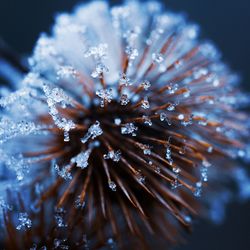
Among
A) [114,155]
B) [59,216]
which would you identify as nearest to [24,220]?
[59,216]

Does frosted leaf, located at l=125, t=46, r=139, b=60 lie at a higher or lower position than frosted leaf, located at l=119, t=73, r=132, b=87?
higher

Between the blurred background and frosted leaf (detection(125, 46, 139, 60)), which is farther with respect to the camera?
the blurred background

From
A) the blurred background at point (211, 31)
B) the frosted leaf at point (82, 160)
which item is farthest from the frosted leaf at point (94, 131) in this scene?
the blurred background at point (211, 31)

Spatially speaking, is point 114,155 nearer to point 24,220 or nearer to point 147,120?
point 147,120

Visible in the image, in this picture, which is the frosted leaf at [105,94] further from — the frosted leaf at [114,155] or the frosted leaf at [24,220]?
the frosted leaf at [24,220]

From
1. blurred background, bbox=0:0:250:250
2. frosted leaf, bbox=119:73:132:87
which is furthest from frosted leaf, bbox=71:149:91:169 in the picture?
blurred background, bbox=0:0:250:250

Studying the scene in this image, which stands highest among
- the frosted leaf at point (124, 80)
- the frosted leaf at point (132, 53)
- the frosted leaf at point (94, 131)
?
the frosted leaf at point (132, 53)

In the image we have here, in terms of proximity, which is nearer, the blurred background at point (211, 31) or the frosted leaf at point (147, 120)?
the frosted leaf at point (147, 120)

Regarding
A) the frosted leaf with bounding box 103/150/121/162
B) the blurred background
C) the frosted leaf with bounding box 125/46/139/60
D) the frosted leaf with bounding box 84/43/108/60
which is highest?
the blurred background

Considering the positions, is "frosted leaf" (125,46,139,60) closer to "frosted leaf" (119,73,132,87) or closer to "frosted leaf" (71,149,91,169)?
"frosted leaf" (119,73,132,87)

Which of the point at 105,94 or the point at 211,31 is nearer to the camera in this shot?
the point at 105,94
